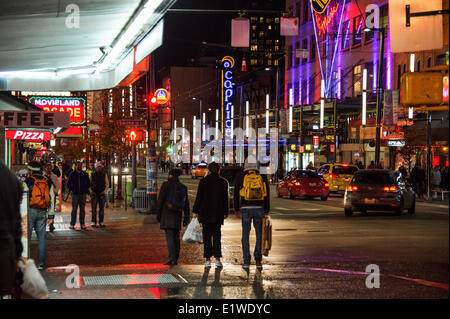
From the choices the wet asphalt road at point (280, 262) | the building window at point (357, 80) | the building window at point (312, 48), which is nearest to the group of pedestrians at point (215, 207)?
the wet asphalt road at point (280, 262)

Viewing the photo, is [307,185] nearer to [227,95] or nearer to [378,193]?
[378,193]

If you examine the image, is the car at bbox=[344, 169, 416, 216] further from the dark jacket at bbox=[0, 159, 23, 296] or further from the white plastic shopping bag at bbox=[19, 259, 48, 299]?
the dark jacket at bbox=[0, 159, 23, 296]

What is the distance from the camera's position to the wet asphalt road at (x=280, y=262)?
9.48 m

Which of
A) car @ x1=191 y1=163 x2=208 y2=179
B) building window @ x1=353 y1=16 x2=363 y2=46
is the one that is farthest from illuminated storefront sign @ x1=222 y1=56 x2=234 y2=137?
building window @ x1=353 y1=16 x2=363 y2=46

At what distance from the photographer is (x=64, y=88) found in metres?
16.3

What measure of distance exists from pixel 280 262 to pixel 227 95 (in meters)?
69.8

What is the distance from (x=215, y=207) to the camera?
12.4 m

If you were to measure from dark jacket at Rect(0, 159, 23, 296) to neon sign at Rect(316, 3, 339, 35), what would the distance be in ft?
172

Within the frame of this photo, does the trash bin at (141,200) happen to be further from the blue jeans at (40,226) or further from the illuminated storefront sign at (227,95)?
the illuminated storefront sign at (227,95)

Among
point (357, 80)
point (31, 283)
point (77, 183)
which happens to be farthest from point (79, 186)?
point (357, 80)

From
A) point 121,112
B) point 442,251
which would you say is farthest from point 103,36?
point 121,112

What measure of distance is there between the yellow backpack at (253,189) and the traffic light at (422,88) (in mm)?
6634

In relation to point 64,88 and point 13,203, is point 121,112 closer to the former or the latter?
point 64,88

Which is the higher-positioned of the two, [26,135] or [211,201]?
[26,135]
